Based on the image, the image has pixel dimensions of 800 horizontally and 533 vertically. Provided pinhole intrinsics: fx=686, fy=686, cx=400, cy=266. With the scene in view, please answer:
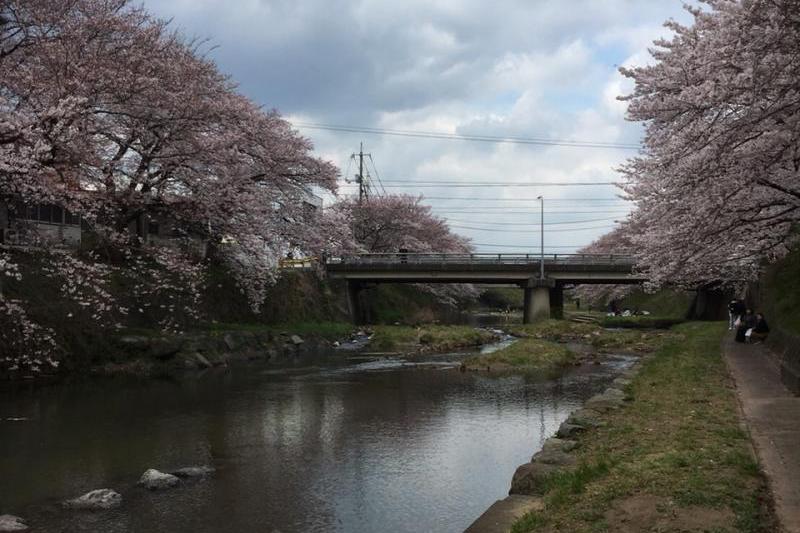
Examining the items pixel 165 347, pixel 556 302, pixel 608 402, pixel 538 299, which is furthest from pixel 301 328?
pixel 556 302

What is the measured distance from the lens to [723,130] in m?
13.1

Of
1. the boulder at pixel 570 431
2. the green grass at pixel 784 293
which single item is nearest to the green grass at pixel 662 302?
the green grass at pixel 784 293

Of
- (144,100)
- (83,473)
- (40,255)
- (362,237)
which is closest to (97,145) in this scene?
(144,100)

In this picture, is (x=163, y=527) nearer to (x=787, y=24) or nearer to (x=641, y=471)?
(x=641, y=471)

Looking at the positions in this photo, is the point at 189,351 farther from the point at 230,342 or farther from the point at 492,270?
the point at 492,270

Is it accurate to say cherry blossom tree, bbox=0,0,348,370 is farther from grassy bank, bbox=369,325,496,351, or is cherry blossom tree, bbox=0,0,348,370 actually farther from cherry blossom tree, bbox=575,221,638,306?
cherry blossom tree, bbox=575,221,638,306

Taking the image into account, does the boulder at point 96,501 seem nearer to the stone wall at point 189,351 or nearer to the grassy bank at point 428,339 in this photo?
the stone wall at point 189,351

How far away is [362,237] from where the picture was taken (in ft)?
202

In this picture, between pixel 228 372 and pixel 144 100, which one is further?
pixel 228 372

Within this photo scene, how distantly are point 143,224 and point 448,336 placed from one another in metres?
15.6

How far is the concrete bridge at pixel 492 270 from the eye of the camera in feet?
167

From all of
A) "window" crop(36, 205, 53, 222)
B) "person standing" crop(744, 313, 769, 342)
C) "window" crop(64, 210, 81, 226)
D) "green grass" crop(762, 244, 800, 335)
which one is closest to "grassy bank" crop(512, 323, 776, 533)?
"green grass" crop(762, 244, 800, 335)

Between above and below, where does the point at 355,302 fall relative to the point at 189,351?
above

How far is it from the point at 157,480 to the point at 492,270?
43.8m
